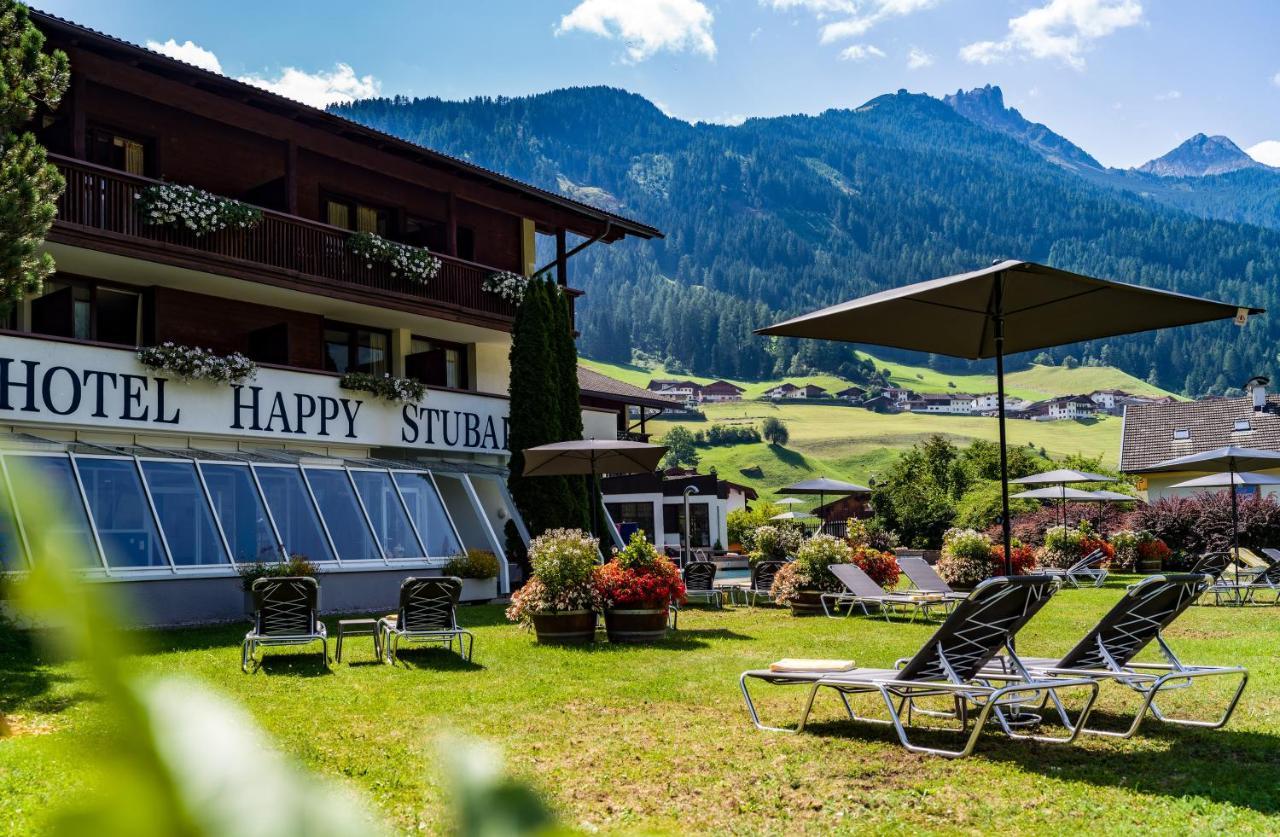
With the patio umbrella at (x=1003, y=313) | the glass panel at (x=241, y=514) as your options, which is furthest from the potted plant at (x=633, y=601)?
the glass panel at (x=241, y=514)

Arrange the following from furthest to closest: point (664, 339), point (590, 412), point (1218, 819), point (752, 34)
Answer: point (664, 339) < point (752, 34) < point (590, 412) < point (1218, 819)

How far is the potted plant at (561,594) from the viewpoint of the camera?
12555 millimetres

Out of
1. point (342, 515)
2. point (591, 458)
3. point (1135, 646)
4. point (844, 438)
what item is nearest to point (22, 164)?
point (342, 515)

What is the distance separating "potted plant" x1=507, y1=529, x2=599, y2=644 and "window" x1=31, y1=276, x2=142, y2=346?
7.95 meters

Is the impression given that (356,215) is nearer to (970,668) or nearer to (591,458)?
→ (591,458)

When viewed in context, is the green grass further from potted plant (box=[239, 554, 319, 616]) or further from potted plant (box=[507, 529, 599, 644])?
potted plant (box=[507, 529, 599, 644])

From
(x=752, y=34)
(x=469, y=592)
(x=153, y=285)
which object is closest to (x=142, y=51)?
(x=153, y=285)

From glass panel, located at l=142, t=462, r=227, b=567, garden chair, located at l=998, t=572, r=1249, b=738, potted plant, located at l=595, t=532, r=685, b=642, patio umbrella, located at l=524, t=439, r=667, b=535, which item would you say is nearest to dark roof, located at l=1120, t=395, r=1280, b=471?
patio umbrella, located at l=524, t=439, r=667, b=535

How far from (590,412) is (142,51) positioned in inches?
515

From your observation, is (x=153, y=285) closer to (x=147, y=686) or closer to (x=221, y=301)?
(x=221, y=301)

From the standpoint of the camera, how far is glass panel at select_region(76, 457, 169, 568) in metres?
13.6

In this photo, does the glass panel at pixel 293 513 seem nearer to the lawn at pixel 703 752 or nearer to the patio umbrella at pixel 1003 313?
the lawn at pixel 703 752

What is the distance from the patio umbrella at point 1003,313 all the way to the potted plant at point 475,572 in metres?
10.3

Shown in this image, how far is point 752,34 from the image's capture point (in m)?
153
